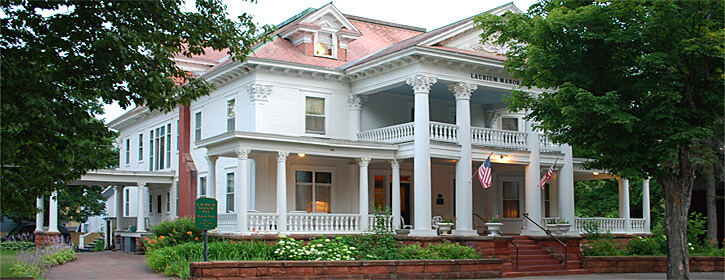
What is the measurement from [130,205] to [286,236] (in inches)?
845

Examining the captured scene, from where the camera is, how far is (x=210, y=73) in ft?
90.4

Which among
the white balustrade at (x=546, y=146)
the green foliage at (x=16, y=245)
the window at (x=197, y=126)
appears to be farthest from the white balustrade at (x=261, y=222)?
the green foliage at (x=16, y=245)

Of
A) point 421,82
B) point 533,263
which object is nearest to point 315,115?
point 421,82

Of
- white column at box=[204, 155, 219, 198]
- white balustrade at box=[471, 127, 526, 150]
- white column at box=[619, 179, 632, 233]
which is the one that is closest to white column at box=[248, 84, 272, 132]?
white column at box=[204, 155, 219, 198]

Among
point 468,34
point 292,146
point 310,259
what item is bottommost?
point 310,259

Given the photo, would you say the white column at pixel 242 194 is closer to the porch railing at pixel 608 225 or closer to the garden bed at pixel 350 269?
the garden bed at pixel 350 269

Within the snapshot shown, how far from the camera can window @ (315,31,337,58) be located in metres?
28.5

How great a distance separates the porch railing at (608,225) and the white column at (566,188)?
80 centimetres

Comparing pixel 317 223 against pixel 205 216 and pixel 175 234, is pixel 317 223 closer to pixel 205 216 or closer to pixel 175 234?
pixel 175 234

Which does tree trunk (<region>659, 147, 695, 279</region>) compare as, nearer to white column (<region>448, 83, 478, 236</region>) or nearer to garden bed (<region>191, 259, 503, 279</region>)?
garden bed (<region>191, 259, 503, 279</region>)

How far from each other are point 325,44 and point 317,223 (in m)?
8.48

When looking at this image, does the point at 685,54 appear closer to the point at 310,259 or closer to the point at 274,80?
the point at 310,259

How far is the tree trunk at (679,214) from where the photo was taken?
16.9 metres

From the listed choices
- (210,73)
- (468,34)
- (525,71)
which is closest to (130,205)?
→ (210,73)
